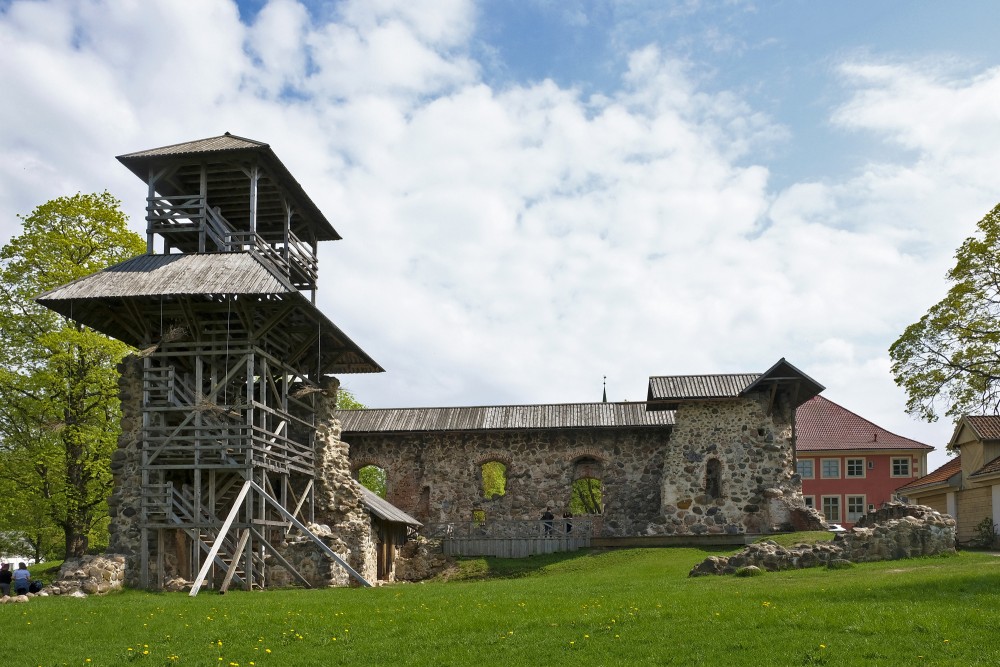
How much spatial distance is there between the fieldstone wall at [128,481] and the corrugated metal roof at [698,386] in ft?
50.1

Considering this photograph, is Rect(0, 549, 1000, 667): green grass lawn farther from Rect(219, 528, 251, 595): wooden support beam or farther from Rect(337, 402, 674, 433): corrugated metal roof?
Rect(337, 402, 674, 433): corrugated metal roof

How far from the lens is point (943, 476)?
116 ft

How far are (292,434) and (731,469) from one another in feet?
43.9

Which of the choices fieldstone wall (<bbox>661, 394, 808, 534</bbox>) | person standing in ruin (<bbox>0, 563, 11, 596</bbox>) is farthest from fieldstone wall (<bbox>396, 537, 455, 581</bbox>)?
person standing in ruin (<bbox>0, 563, 11, 596</bbox>)

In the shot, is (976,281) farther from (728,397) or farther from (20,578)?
(20,578)

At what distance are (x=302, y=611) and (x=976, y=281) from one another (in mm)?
18626

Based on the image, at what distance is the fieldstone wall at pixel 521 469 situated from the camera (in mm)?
32250

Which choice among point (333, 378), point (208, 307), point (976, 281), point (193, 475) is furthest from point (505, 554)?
point (976, 281)

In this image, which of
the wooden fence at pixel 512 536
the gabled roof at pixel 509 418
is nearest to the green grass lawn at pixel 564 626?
the wooden fence at pixel 512 536

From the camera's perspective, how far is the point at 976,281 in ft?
79.7

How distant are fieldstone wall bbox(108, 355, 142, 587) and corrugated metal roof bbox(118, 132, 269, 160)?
4.80 meters

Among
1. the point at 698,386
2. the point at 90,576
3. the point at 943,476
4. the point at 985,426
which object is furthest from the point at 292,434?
the point at 943,476

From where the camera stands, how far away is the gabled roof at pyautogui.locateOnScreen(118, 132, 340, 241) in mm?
22688

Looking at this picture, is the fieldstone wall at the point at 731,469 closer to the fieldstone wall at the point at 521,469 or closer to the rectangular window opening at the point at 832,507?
the fieldstone wall at the point at 521,469
